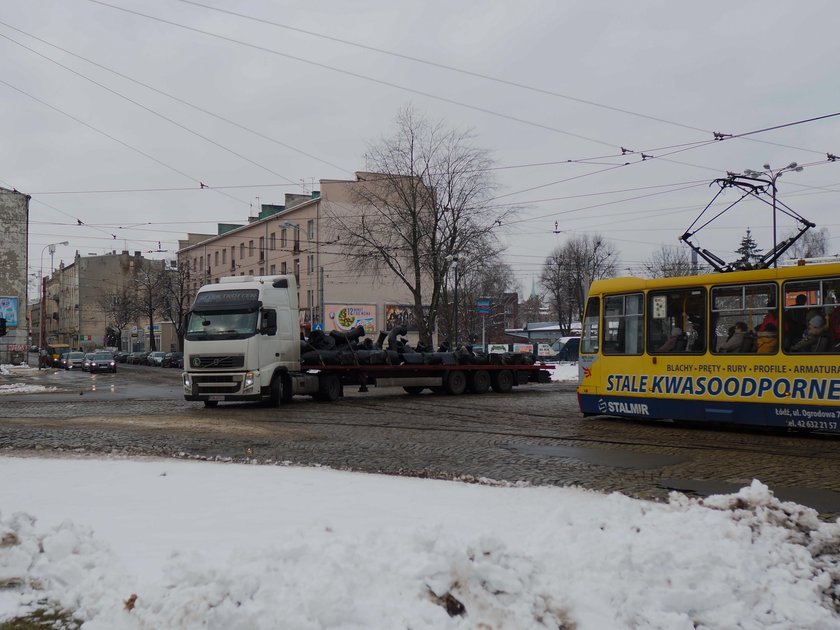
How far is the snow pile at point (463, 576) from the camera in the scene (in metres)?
3.79

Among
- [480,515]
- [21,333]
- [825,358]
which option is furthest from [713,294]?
[21,333]

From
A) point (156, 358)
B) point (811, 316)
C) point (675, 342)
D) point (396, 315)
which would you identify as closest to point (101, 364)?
point (156, 358)

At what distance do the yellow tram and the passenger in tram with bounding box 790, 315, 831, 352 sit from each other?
0.02m

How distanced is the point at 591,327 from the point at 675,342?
2.14 m

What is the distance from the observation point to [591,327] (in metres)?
16.1

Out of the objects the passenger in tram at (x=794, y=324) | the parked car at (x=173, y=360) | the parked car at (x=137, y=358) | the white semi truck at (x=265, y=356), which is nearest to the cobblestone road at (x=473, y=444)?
the white semi truck at (x=265, y=356)

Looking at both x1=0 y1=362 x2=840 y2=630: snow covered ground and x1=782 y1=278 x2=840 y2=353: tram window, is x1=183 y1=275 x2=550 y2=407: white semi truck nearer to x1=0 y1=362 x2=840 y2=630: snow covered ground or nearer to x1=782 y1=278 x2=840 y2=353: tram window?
x1=782 y1=278 x2=840 y2=353: tram window

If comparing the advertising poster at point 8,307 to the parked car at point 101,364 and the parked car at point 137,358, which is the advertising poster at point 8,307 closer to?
the parked car at point 101,364

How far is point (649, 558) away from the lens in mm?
4383

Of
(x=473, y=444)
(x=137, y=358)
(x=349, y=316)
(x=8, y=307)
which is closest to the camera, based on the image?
(x=473, y=444)

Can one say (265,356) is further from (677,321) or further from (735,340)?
(735,340)

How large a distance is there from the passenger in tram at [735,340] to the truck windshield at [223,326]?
10.9 meters

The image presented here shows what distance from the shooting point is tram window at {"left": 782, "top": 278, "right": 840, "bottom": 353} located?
12188 mm

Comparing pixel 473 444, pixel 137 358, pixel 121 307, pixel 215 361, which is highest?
pixel 121 307
